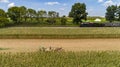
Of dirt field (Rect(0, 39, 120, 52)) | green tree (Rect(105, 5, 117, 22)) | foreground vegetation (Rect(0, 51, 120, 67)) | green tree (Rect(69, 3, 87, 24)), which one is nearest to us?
foreground vegetation (Rect(0, 51, 120, 67))

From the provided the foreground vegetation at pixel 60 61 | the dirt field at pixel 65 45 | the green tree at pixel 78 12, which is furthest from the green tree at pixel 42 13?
the foreground vegetation at pixel 60 61

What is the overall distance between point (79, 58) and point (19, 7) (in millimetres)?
18800

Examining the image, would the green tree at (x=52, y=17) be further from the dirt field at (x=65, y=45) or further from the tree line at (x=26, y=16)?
the dirt field at (x=65, y=45)

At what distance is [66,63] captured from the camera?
479 centimetres

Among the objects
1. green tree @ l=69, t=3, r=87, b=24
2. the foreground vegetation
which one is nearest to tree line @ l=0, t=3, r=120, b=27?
green tree @ l=69, t=3, r=87, b=24

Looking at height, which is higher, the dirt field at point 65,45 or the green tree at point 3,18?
the green tree at point 3,18

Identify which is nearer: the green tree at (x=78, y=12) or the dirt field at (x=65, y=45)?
the dirt field at (x=65, y=45)

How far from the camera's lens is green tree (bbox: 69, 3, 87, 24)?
2527 cm

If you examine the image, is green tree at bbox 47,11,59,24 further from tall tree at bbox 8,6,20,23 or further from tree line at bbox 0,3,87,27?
tall tree at bbox 8,6,20,23

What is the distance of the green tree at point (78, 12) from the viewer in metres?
25.3

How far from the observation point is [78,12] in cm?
2555

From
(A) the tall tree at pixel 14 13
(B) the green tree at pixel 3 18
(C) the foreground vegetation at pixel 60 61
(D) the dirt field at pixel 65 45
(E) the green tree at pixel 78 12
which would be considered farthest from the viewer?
(E) the green tree at pixel 78 12

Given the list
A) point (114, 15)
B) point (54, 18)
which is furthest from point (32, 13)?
point (114, 15)

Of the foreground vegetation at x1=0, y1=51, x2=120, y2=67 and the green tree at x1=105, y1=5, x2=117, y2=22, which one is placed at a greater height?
the green tree at x1=105, y1=5, x2=117, y2=22
